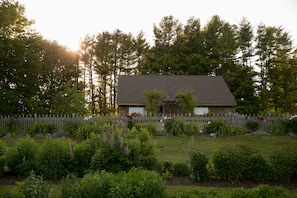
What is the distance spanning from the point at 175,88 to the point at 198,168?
23.3 meters

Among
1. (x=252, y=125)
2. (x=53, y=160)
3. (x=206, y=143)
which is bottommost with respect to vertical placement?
(x=206, y=143)

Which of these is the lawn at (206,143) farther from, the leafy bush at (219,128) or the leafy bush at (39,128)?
the leafy bush at (39,128)

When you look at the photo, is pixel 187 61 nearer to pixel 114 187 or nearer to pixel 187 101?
pixel 187 101

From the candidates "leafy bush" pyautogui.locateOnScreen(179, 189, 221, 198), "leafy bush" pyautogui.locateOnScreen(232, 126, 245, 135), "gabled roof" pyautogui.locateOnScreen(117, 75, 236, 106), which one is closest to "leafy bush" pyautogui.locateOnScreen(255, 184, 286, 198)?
"leafy bush" pyautogui.locateOnScreen(179, 189, 221, 198)

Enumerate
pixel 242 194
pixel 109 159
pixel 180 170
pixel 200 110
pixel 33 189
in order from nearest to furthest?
pixel 33 189, pixel 242 194, pixel 109 159, pixel 180 170, pixel 200 110

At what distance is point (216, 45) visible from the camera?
128 feet

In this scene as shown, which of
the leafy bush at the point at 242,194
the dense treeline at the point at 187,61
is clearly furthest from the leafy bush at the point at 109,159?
the dense treeline at the point at 187,61

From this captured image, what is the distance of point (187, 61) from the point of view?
38.5m

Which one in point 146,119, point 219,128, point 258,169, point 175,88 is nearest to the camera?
point 258,169

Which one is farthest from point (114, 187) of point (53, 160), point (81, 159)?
point (53, 160)

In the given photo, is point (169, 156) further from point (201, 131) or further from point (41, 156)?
point (201, 131)

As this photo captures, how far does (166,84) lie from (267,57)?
50.8 feet

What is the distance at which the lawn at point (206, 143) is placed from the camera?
435 inches

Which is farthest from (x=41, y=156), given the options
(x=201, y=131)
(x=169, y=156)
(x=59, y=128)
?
(x=201, y=131)
